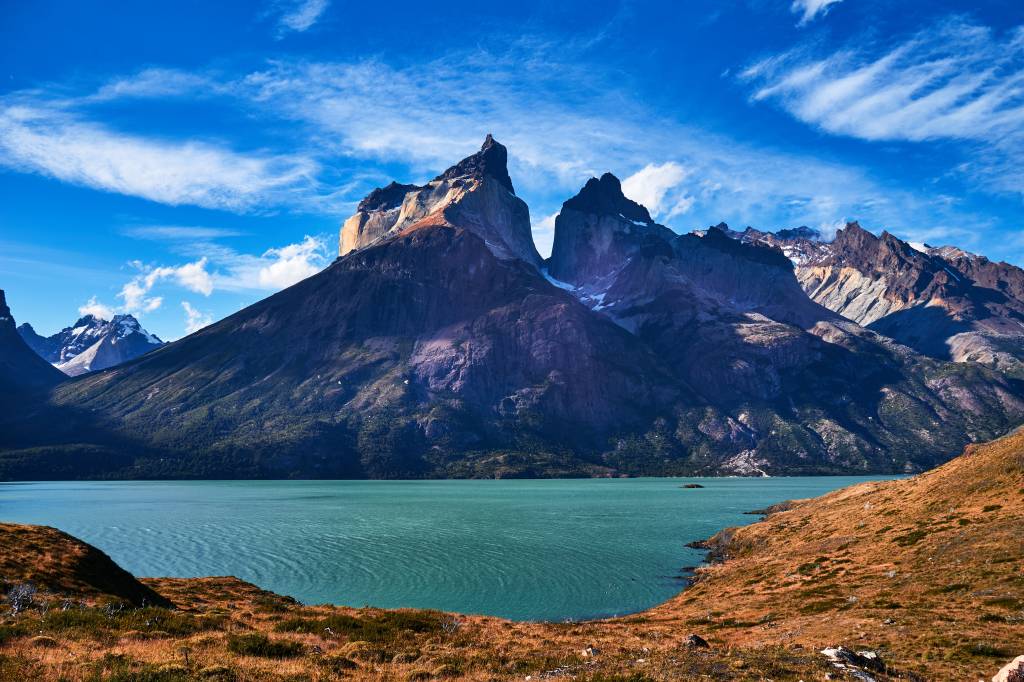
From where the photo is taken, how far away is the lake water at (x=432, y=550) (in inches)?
2849

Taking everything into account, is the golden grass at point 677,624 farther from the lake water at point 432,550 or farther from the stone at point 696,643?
the lake water at point 432,550

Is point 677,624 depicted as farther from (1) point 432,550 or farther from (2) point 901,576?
(1) point 432,550

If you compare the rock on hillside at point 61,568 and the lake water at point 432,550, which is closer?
the rock on hillside at point 61,568

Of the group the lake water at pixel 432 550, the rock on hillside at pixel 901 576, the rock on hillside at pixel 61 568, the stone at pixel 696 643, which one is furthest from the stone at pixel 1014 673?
the rock on hillside at pixel 61 568

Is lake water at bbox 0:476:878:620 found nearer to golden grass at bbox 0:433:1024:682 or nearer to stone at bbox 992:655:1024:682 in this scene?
golden grass at bbox 0:433:1024:682

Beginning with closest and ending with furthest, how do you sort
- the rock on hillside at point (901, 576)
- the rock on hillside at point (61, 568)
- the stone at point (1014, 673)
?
1. the stone at point (1014, 673)
2. the rock on hillside at point (901, 576)
3. the rock on hillside at point (61, 568)

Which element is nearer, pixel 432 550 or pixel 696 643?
pixel 696 643

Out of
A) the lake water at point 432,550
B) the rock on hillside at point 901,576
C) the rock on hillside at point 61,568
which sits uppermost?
the rock on hillside at point 61,568

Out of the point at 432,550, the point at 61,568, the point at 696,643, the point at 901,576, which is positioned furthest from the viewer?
the point at 432,550

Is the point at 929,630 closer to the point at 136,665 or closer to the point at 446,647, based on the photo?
the point at 446,647

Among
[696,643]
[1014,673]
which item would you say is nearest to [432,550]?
[696,643]

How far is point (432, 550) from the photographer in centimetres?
10488

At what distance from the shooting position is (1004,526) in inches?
2073

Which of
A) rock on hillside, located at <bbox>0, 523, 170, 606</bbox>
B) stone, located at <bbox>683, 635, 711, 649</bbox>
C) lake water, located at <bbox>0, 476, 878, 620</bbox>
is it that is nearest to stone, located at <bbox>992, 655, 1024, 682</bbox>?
stone, located at <bbox>683, 635, 711, 649</bbox>
